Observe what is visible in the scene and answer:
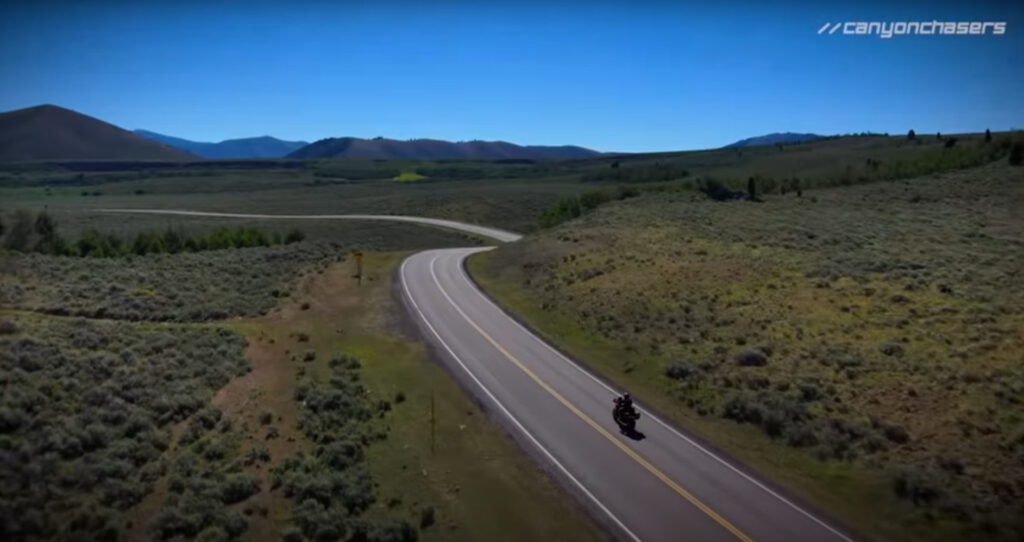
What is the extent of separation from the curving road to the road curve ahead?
3 centimetres

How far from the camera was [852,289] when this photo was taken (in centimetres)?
3684

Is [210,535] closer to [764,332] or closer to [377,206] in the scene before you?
[764,332]

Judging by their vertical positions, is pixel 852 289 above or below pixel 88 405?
above

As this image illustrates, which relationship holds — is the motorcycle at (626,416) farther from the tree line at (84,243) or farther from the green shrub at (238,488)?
the tree line at (84,243)

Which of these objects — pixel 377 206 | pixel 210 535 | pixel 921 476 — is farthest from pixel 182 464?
pixel 377 206

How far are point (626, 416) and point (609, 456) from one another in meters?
2.32

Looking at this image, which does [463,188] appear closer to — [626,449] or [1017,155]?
[1017,155]

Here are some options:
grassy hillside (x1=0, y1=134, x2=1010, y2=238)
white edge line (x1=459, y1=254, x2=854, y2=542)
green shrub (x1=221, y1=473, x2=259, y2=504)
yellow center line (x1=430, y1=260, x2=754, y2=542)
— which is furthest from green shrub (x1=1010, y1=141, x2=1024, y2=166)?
green shrub (x1=221, y1=473, x2=259, y2=504)

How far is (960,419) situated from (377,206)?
352 feet

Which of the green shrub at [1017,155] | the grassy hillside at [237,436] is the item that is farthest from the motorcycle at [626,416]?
the green shrub at [1017,155]

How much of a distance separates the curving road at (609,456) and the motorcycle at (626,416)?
37 cm

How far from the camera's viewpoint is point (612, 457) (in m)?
21.4

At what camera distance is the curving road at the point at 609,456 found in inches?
686

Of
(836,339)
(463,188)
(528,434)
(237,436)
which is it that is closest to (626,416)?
(528,434)
